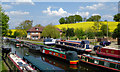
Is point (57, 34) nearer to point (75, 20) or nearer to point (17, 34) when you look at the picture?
point (17, 34)

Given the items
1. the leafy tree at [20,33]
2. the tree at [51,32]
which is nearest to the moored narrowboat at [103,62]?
the tree at [51,32]

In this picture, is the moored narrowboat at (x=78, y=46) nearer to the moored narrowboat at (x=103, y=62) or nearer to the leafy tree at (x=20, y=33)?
the moored narrowboat at (x=103, y=62)

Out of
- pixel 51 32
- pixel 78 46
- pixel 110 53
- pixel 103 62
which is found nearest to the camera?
pixel 103 62

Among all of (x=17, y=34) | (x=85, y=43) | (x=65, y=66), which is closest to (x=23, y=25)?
(x=17, y=34)

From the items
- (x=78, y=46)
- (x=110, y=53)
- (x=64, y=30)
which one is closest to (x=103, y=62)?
(x=110, y=53)

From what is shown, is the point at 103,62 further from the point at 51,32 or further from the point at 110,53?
the point at 51,32

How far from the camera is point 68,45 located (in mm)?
42938

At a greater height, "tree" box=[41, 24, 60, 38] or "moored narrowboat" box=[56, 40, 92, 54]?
"tree" box=[41, 24, 60, 38]

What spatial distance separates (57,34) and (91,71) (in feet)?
159

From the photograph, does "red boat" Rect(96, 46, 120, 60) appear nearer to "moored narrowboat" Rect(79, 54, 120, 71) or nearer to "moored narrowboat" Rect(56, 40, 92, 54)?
"moored narrowboat" Rect(56, 40, 92, 54)

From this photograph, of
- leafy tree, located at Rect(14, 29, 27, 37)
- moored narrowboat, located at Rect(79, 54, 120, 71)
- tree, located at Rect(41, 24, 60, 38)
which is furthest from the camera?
leafy tree, located at Rect(14, 29, 27, 37)

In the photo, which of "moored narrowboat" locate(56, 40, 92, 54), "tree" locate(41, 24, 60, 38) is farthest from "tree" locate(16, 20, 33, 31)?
"moored narrowboat" locate(56, 40, 92, 54)

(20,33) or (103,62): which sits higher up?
(20,33)

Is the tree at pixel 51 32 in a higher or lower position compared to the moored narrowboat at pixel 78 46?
higher
